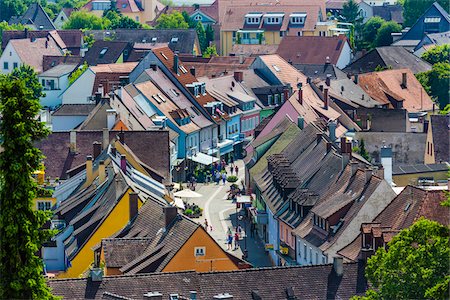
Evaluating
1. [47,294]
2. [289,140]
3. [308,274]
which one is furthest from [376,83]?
[47,294]

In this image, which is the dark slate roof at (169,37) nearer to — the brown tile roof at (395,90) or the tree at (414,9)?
the tree at (414,9)

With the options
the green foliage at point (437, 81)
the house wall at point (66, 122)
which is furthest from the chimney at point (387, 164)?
the green foliage at point (437, 81)

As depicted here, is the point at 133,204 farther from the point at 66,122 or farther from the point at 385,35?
the point at 385,35

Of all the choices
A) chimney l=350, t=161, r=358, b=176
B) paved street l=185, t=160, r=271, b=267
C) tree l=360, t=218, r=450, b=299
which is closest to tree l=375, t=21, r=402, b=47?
paved street l=185, t=160, r=271, b=267

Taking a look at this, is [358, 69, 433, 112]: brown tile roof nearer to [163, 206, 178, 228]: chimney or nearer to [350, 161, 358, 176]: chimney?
[350, 161, 358, 176]: chimney

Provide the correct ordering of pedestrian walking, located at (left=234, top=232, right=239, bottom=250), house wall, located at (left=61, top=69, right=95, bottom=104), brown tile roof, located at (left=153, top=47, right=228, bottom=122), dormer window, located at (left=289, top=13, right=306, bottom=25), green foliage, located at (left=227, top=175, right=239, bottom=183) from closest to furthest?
pedestrian walking, located at (left=234, top=232, right=239, bottom=250) < green foliage, located at (left=227, top=175, right=239, bottom=183) < brown tile roof, located at (left=153, top=47, right=228, bottom=122) < house wall, located at (left=61, top=69, right=95, bottom=104) < dormer window, located at (left=289, top=13, right=306, bottom=25)

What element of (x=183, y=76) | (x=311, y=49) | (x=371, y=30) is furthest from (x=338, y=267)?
(x=371, y=30)
